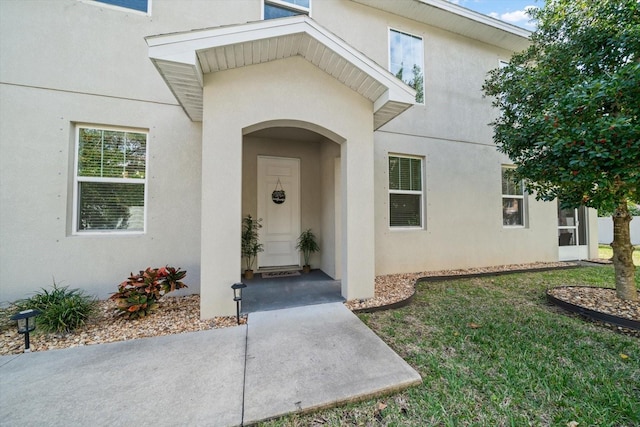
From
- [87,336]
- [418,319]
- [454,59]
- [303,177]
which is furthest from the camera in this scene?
[454,59]

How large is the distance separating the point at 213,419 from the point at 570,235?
11005 mm

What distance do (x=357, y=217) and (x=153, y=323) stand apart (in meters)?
3.38

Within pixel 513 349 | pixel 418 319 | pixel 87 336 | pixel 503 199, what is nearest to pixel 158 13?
pixel 87 336

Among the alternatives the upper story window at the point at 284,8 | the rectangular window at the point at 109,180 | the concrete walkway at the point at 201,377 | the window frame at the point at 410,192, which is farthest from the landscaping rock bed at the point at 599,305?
the upper story window at the point at 284,8

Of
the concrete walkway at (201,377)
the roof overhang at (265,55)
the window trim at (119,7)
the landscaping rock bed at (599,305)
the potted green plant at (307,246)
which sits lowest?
the concrete walkway at (201,377)

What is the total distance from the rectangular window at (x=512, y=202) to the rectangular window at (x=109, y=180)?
913cm

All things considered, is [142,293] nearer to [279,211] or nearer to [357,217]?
[279,211]

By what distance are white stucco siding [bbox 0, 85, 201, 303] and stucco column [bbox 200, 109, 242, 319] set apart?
5.37 feet

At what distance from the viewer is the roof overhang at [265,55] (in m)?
3.00

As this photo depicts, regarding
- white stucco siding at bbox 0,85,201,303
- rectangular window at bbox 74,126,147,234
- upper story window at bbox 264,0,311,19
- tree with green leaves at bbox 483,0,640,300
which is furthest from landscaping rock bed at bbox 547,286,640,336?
upper story window at bbox 264,0,311,19

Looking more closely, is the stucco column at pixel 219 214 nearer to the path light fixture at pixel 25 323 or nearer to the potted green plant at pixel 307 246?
the path light fixture at pixel 25 323

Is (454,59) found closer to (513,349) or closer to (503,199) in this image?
(503,199)

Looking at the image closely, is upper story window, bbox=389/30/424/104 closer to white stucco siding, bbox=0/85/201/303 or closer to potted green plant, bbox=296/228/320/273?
potted green plant, bbox=296/228/320/273

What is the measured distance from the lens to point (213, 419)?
1834 mm
